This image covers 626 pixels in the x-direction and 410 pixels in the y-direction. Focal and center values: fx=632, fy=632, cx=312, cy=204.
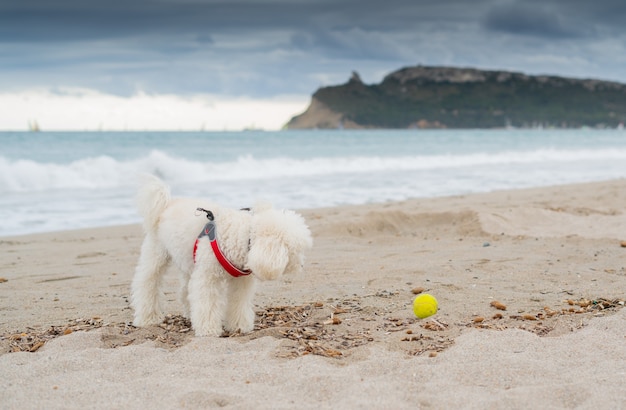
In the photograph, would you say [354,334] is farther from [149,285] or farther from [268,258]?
[149,285]

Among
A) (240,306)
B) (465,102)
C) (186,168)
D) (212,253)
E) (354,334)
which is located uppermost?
(465,102)

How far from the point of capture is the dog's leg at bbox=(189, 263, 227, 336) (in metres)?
4.62

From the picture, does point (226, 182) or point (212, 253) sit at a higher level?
point (212, 253)

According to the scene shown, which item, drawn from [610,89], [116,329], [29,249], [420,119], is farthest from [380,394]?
[610,89]

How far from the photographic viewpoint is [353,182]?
62.4 feet

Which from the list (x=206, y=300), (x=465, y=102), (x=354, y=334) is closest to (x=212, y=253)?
(x=206, y=300)

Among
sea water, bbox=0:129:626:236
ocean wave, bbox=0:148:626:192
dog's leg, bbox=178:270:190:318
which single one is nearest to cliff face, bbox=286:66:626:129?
ocean wave, bbox=0:148:626:192

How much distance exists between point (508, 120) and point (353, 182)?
97129mm

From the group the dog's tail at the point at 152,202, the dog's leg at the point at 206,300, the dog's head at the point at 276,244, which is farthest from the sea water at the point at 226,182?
the dog's head at the point at 276,244

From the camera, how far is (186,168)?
23.0 metres

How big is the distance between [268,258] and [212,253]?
1.81 ft

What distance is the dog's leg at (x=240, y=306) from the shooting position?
4.85 m

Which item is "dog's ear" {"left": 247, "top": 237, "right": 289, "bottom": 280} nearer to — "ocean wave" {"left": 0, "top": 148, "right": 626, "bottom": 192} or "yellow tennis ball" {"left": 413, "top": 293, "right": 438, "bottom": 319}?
"yellow tennis ball" {"left": 413, "top": 293, "right": 438, "bottom": 319}

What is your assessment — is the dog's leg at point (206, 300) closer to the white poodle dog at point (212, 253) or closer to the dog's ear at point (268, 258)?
the white poodle dog at point (212, 253)
